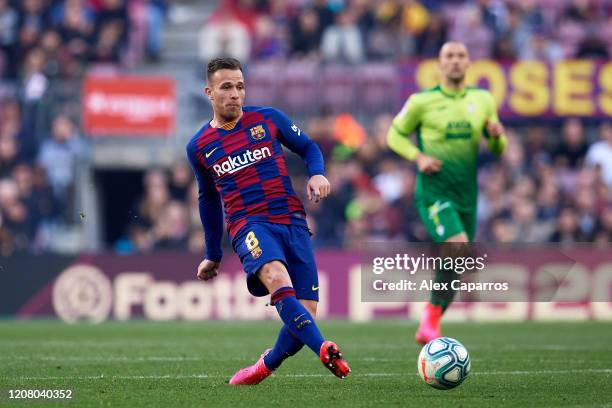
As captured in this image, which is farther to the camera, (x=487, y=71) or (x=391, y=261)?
(x=487, y=71)

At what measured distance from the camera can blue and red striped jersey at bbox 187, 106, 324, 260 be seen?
29.5ft

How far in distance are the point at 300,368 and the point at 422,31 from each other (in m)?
13.4

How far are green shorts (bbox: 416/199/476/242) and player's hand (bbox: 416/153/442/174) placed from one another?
552 millimetres

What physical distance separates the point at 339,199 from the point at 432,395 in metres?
12.5

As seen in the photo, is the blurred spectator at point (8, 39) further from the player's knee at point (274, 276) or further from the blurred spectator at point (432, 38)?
the player's knee at point (274, 276)

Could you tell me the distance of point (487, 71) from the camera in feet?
73.5

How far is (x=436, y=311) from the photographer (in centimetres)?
1212

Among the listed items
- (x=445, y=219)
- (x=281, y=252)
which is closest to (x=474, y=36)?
(x=445, y=219)

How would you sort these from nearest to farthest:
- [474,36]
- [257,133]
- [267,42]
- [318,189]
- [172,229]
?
[318,189] < [257,133] < [172,229] < [474,36] < [267,42]

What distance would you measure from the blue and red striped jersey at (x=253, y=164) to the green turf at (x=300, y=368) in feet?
3.95

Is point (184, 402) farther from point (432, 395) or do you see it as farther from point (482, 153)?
point (482, 153)

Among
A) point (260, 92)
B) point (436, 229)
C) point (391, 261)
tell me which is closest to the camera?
point (436, 229)

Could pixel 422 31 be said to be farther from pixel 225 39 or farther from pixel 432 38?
pixel 225 39

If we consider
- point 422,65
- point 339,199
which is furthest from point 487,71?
point 339,199
